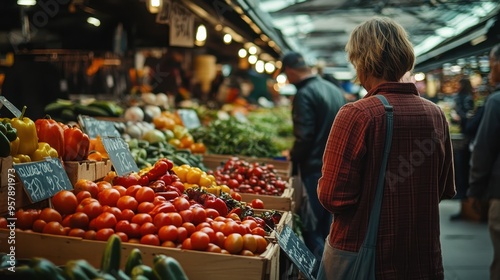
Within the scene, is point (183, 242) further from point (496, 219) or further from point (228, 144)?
point (228, 144)

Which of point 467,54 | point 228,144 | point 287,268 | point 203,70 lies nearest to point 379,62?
point 287,268

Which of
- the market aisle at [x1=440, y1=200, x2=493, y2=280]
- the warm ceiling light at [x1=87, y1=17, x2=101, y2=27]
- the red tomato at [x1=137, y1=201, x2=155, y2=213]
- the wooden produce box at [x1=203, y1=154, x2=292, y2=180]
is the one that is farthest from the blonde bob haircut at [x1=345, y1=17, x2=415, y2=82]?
the warm ceiling light at [x1=87, y1=17, x2=101, y2=27]

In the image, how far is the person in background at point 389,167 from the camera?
9.19 ft

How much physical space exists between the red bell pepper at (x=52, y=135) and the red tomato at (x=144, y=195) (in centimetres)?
68

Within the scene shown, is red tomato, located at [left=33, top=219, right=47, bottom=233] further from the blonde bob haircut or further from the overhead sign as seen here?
the overhead sign

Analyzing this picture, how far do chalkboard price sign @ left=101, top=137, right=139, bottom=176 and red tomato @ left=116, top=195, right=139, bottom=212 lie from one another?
73 cm

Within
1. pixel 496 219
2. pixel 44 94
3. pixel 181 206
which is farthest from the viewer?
pixel 44 94

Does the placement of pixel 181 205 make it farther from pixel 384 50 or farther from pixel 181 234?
pixel 384 50

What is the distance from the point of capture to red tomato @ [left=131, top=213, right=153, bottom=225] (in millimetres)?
3043

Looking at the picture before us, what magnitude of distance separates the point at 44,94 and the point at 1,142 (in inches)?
228

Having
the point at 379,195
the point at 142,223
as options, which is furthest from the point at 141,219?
the point at 379,195

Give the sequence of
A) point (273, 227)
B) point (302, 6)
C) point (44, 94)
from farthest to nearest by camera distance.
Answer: point (302, 6), point (44, 94), point (273, 227)

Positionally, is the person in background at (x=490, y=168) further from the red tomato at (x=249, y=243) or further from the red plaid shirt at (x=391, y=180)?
the red tomato at (x=249, y=243)

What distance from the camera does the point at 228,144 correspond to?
299 inches
